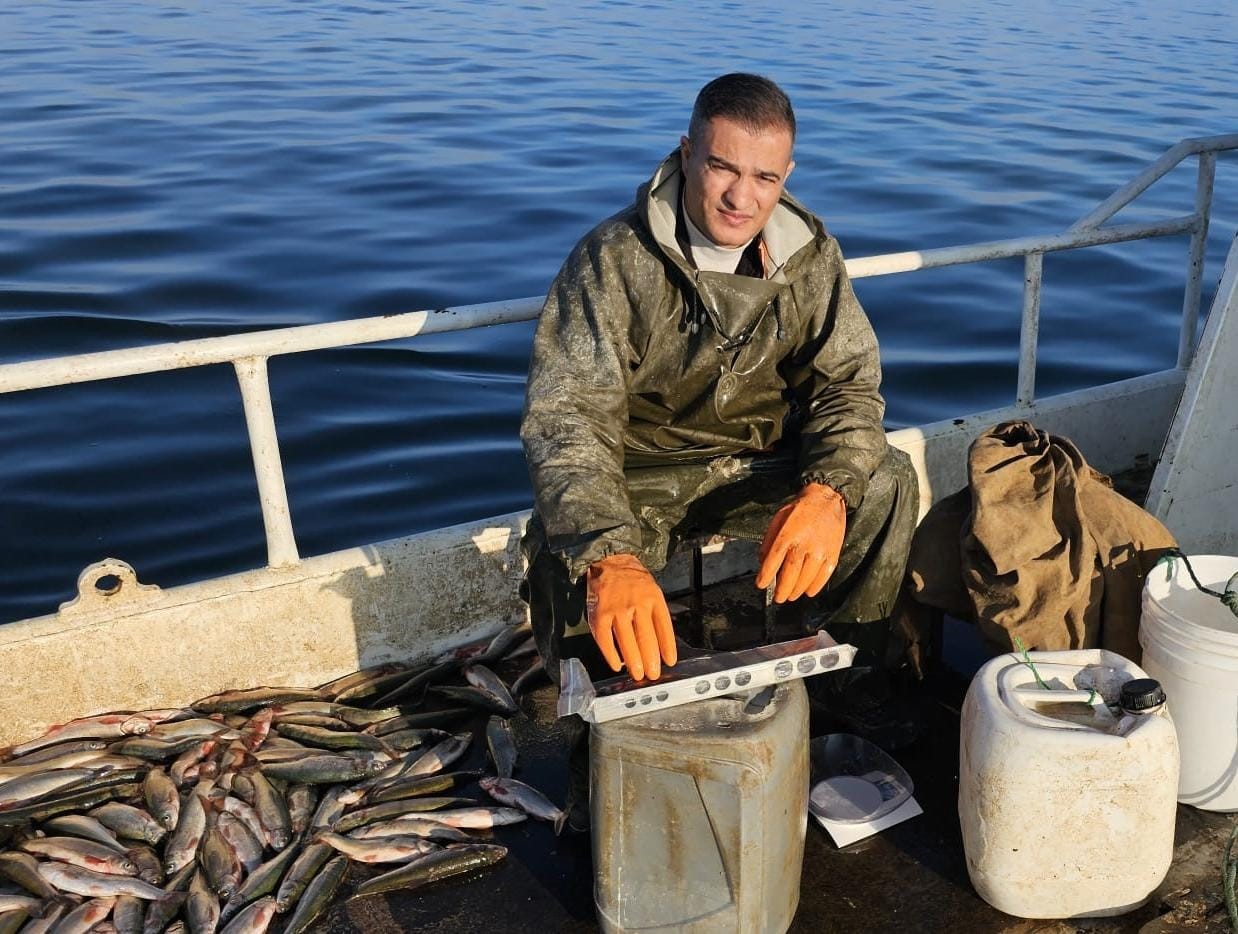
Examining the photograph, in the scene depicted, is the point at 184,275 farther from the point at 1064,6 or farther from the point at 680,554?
Answer: the point at 1064,6

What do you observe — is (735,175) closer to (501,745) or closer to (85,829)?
(501,745)

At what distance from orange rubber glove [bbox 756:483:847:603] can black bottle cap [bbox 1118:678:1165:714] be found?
0.78 m

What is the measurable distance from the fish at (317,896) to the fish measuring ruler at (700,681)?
3.16 ft

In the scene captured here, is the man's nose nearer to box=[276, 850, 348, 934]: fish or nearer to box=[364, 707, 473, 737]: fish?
box=[364, 707, 473, 737]: fish

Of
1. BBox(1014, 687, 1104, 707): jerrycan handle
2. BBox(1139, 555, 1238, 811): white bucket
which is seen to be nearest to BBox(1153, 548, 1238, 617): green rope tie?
BBox(1139, 555, 1238, 811): white bucket

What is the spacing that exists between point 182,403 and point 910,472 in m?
6.53

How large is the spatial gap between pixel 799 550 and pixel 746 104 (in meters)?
1.22

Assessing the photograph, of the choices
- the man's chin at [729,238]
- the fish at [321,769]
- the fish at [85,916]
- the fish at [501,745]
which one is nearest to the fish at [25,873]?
the fish at [85,916]

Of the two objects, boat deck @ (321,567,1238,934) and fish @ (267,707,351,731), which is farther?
fish @ (267,707,351,731)

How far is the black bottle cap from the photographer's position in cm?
305

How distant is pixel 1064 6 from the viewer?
101ft

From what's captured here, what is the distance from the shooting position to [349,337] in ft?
12.5

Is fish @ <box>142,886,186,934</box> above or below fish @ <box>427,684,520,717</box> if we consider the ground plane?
below

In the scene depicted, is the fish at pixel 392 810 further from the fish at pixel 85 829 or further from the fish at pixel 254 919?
the fish at pixel 85 829
